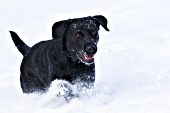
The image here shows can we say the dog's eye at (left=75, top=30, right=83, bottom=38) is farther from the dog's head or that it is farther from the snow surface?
the snow surface

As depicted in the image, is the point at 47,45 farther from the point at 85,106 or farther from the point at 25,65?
the point at 85,106

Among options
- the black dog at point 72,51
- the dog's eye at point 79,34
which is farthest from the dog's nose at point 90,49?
the dog's eye at point 79,34

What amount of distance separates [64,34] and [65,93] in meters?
0.78

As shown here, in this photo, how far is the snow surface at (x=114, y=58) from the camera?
21.0 feet

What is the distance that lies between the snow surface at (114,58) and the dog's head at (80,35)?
20.3 inches

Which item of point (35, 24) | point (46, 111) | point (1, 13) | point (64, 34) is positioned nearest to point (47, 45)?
point (64, 34)

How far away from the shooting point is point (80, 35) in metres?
7.00

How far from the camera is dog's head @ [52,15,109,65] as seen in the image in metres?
6.81

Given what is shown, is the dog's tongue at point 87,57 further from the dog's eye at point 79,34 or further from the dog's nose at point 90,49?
the dog's eye at point 79,34

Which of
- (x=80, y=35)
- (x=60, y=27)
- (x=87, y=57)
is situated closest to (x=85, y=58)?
(x=87, y=57)

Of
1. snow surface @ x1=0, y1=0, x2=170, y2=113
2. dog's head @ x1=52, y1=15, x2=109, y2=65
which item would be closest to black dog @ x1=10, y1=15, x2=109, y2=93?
dog's head @ x1=52, y1=15, x2=109, y2=65

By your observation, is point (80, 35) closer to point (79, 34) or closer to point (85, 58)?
point (79, 34)

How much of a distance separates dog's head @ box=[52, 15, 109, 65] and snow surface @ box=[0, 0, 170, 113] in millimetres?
515

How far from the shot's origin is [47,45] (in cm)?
767
